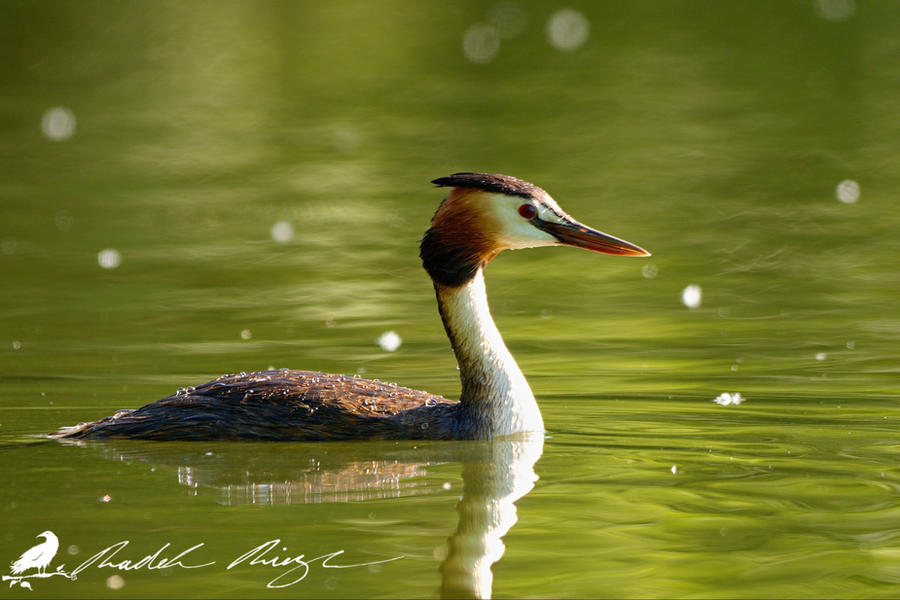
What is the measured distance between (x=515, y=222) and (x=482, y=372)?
35.5 inches

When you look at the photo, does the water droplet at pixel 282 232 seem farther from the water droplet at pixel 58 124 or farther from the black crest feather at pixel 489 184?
the water droplet at pixel 58 124

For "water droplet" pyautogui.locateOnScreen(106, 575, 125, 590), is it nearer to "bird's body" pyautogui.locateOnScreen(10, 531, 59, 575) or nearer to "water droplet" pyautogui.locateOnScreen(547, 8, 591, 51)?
"bird's body" pyautogui.locateOnScreen(10, 531, 59, 575)

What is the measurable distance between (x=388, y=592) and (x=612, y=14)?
3264 cm

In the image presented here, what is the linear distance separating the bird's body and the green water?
0.10 metres

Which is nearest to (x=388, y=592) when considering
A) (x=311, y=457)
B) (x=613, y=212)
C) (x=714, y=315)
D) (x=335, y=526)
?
(x=335, y=526)

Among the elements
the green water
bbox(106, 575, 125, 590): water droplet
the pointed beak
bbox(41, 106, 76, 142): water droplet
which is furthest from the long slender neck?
bbox(41, 106, 76, 142): water droplet

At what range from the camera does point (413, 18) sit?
127ft

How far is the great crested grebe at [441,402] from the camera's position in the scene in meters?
9.46

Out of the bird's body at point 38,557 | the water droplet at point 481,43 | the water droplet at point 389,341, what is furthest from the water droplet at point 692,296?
the water droplet at point 481,43

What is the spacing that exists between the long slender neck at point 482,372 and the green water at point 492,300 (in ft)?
0.76

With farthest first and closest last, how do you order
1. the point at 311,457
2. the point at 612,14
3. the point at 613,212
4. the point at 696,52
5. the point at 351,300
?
the point at 612,14
the point at 696,52
the point at 613,212
the point at 351,300
the point at 311,457

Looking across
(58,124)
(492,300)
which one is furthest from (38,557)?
(58,124)

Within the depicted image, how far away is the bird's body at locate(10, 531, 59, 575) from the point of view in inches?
267

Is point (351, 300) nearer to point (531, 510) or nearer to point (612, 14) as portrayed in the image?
point (531, 510)
